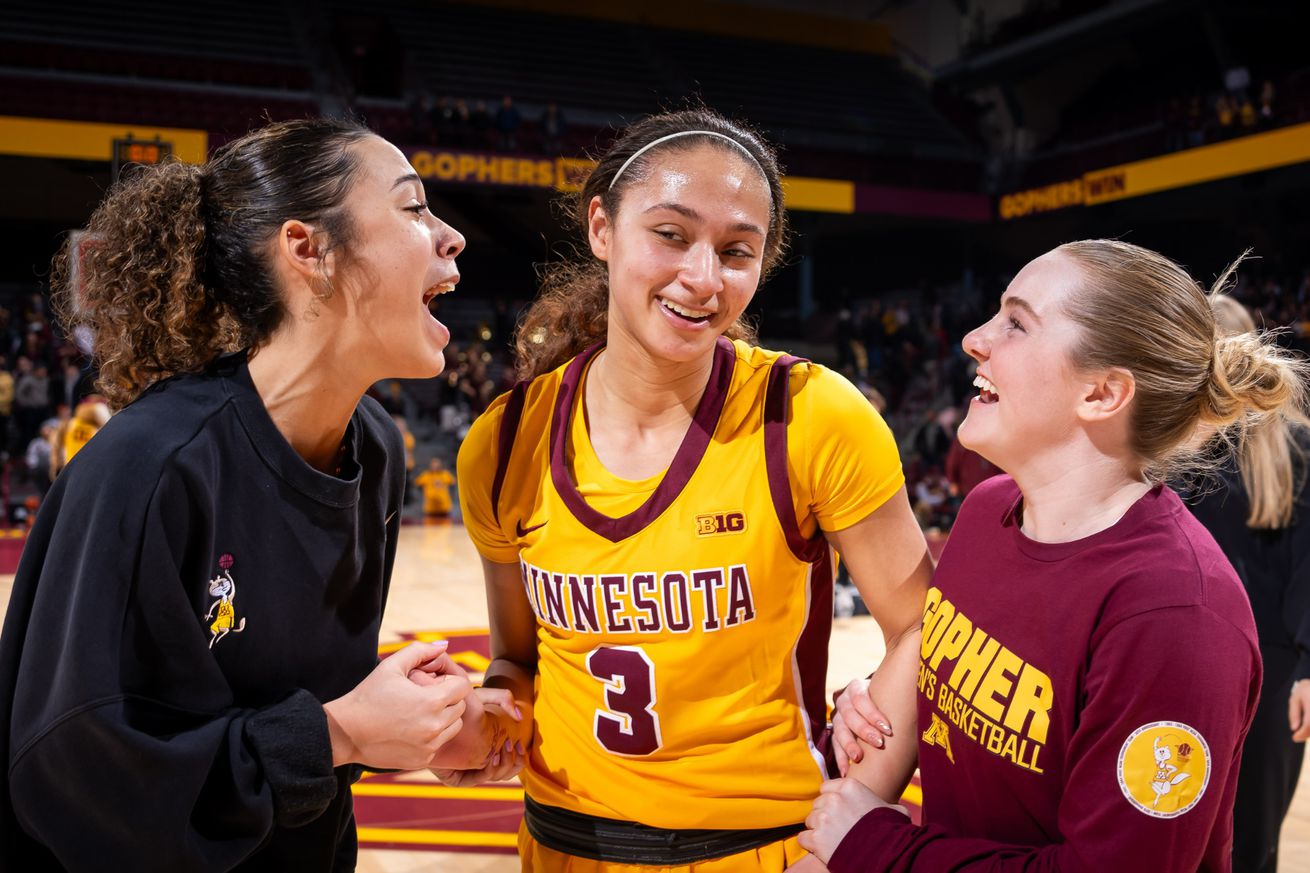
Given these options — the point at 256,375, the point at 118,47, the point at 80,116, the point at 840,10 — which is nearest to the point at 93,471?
the point at 256,375

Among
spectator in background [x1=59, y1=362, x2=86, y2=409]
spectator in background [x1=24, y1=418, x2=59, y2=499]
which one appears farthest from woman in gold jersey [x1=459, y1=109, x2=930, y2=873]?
spectator in background [x1=59, y1=362, x2=86, y2=409]

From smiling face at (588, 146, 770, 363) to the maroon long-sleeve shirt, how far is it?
588mm

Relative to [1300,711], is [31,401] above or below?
above

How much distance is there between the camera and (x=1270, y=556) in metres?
3.20

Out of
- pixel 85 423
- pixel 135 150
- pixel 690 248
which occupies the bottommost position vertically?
pixel 690 248

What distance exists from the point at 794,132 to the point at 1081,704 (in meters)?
23.3

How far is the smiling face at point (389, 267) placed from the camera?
186cm

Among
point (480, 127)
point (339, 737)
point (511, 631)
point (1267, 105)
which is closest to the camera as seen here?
point (339, 737)

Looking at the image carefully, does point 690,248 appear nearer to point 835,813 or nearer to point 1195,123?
point 835,813

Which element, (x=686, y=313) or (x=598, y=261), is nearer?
(x=686, y=313)

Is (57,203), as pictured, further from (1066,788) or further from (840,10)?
(1066,788)

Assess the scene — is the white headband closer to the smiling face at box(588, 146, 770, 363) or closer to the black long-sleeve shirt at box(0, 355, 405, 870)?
the smiling face at box(588, 146, 770, 363)

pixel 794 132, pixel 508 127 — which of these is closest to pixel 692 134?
pixel 508 127

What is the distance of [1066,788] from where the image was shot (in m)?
1.51
